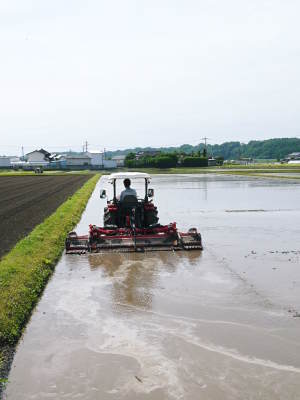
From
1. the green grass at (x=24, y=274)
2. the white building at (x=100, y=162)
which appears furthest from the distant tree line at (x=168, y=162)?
the green grass at (x=24, y=274)

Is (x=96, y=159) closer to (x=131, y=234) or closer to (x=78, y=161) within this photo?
(x=78, y=161)

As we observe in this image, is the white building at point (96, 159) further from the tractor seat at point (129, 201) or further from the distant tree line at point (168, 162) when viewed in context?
the tractor seat at point (129, 201)

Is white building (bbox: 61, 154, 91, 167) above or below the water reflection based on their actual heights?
below

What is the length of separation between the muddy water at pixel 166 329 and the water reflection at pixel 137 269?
0.02 m

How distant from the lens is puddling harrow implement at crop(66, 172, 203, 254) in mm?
14094

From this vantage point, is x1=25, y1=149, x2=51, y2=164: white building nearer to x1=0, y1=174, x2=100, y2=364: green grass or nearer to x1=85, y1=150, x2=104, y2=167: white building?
x1=85, y1=150, x2=104, y2=167: white building

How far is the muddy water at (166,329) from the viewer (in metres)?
5.89

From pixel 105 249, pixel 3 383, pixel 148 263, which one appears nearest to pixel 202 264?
pixel 148 263

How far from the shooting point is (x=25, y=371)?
20.6 feet

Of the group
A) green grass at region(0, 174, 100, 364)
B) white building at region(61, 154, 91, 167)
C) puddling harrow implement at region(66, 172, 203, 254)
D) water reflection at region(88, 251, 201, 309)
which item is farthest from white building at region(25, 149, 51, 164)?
water reflection at region(88, 251, 201, 309)

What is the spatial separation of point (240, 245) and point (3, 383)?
10.2 metres

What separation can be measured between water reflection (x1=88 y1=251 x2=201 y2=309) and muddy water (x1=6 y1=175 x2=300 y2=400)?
0.08 feet

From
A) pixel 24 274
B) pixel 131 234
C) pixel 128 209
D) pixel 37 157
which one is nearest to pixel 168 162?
pixel 37 157

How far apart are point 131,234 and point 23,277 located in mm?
4761
